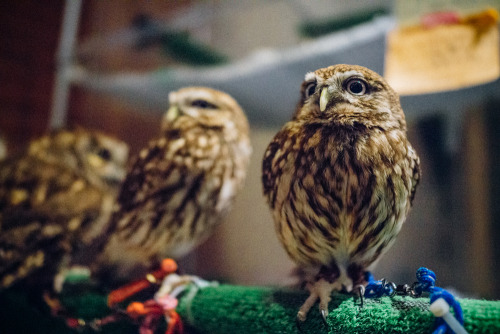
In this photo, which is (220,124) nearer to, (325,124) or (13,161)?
(325,124)

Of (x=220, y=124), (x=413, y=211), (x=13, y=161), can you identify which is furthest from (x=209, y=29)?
(x=413, y=211)

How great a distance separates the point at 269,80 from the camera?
4.28 ft

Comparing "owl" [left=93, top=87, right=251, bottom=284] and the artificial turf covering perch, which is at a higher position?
"owl" [left=93, top=87, right=251, bottom=284]

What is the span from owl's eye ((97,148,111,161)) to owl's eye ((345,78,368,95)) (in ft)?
3.49

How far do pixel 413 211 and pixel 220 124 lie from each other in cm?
55

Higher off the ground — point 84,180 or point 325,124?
point 325,124

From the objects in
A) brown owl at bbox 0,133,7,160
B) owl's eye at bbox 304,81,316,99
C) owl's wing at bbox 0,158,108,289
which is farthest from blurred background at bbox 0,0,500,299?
owl's wing at bbox 0,158,108,289

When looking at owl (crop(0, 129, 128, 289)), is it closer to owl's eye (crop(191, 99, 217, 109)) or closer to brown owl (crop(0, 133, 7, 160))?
brown owl (crop(0, 133, 7, 160))

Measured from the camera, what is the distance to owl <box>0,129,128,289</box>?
108 cm

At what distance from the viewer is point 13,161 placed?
135 centimetres

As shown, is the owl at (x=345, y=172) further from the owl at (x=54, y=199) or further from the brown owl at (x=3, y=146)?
the brown owl at (x=3, y=146)

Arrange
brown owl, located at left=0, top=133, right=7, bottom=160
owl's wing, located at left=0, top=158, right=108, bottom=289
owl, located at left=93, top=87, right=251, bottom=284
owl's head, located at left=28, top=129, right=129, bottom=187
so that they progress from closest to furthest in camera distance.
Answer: owl, located at left=93, top=87, right=251, bottom=284 < owl's wing, located at left=0, top=158, right=108, bottom=289 < owl's head, located at left=28, top=129, right=129, bottom=187 < brown owl, located at left=0, top=133, right=7, bottom=160

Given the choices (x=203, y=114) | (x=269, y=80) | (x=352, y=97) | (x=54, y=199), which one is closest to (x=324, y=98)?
(x=352, y=97)

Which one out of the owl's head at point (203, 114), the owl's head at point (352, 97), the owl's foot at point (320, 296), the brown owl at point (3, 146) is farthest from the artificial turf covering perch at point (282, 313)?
the brown owl at point (3, 146)
